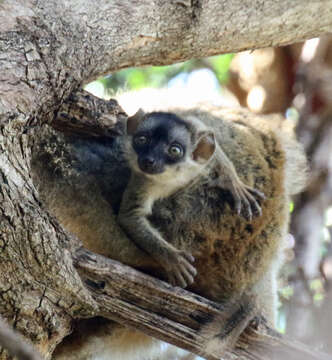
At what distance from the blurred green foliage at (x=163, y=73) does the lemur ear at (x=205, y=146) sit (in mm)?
3807

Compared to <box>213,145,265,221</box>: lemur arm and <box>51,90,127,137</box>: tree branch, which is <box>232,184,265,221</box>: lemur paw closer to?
<box>213,145,265,221</box>: lemur arm

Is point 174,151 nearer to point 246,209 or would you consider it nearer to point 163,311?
point 246,209

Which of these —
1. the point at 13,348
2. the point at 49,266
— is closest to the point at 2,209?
the point at 49,266

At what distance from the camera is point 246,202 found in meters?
4.14

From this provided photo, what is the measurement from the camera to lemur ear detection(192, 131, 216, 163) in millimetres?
4254

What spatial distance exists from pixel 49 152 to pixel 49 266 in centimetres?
117

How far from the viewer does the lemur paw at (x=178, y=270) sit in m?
3.84

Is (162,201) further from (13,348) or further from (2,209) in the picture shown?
(13,348)

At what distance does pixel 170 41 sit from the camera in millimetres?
4059

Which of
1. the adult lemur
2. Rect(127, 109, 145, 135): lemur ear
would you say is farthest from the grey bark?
the adult lemur

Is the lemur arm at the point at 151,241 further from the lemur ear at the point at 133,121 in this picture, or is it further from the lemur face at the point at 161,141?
the lemur ear at the point at 133,121

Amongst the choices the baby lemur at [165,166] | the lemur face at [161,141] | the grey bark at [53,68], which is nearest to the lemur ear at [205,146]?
the baby lemur at [165,166]

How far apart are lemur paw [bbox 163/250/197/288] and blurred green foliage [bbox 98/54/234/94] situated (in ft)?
14.8

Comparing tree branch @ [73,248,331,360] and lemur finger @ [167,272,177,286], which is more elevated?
lemur finger @ [167,272,177,286]
